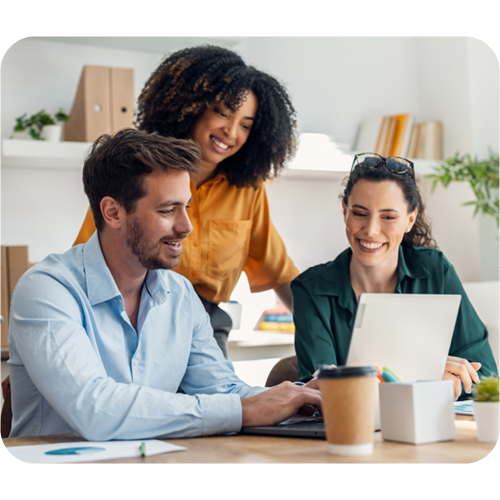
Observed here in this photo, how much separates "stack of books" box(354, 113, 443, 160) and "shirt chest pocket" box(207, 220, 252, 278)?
4.65 feet

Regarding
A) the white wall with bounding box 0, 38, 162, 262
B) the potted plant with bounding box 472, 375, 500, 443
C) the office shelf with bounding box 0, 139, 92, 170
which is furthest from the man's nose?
the white wall with bounding box 0, 38, 162, 262

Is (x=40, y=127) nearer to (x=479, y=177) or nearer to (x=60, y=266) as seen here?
(x=60, y=266)

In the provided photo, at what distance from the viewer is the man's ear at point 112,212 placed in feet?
3.96

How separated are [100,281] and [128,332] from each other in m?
0.11

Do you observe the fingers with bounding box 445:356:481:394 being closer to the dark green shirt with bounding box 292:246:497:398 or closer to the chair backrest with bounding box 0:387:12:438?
the dark green shirt with bounding box 292:246:497:398

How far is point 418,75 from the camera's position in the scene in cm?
329

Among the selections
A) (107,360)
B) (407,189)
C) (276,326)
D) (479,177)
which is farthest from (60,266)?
(479,177)

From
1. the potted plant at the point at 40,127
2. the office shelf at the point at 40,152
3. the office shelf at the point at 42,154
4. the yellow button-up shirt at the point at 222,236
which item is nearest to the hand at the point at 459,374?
the yellow button-up shirt at the point at 222,236

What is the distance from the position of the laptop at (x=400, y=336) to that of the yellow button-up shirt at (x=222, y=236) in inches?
31.2

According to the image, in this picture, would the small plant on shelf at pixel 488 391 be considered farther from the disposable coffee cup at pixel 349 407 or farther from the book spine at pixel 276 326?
the book spine at pixel 276 326

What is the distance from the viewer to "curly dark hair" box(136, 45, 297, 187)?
5.37ft

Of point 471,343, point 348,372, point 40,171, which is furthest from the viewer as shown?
point 40,171

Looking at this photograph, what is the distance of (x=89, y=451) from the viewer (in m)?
0.82

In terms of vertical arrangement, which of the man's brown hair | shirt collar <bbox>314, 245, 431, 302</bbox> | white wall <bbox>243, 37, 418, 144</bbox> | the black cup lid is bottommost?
the black cup lid
